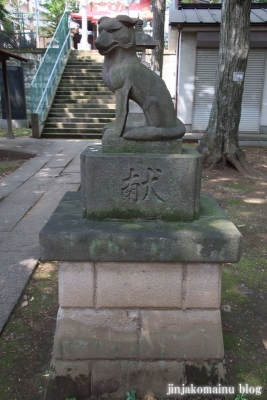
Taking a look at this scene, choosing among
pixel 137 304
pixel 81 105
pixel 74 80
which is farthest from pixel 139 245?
pixel 74 80

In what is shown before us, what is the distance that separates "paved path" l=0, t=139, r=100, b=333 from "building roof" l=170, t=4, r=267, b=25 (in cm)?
549

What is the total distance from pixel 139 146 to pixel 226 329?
1.59m

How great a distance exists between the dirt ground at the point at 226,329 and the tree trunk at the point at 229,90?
3155mm

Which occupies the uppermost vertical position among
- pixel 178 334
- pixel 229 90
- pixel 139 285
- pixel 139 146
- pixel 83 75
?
pixel 83 75

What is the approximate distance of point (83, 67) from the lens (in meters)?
15.4

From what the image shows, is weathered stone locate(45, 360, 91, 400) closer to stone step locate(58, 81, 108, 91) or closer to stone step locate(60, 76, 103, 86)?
stone step locate(58, 81, 108, 91)

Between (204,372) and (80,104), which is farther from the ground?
(80,104)

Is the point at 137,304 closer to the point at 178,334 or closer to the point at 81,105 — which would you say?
the point at 178,334

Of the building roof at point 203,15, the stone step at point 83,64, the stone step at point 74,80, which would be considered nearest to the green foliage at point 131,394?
the building roof at point 203,15

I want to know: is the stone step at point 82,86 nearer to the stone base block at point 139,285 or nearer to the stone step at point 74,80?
the stone step at point 74,80

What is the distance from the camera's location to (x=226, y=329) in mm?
2771

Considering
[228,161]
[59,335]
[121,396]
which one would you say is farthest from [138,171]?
[228,161]

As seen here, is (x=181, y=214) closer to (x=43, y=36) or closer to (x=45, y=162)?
(x=45, y=162)

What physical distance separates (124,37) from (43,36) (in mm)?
24033
